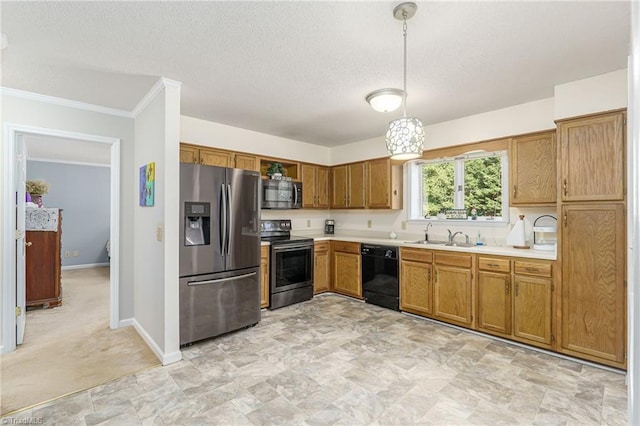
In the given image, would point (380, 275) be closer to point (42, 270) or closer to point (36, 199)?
point (42, 270)

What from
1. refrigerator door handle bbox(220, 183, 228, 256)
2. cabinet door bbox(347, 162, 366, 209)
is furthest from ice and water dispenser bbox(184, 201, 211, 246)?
cabinet door bbox(347, 162, 366, 209)

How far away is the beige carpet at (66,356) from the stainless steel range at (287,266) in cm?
162

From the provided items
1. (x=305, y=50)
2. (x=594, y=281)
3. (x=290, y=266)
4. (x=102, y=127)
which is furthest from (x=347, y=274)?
(x=102, y=127)

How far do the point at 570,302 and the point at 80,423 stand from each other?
3.78 meters

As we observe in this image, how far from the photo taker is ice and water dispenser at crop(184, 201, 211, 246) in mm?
2859

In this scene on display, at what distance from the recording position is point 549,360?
2.68 metres

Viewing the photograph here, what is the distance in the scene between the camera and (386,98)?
2.74 metres

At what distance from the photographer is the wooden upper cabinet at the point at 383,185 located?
4.43 metres

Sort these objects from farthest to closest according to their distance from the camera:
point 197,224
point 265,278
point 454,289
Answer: point 265,278 → point 454,289 → point 197,224

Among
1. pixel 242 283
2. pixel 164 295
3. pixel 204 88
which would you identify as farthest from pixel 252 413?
pixel 204 88

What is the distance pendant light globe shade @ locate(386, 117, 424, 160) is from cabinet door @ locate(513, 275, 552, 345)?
6.44 feet

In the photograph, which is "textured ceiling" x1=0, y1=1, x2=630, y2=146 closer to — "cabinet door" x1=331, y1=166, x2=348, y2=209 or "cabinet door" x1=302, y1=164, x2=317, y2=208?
"cabinet door" x1=302, y1=164, x2=317, y2=208

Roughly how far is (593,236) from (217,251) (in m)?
3.36

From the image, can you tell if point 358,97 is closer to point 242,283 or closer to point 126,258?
point 242,283
